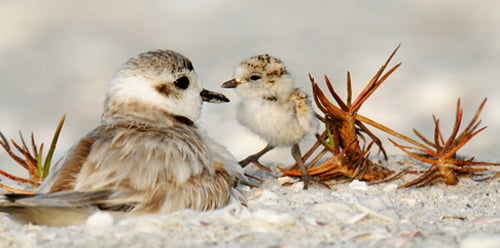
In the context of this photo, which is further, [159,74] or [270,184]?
[270,184]

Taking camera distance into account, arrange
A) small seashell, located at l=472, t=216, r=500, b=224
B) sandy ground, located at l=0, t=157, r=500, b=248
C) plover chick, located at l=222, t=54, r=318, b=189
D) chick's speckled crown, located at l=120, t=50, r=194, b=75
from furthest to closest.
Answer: plover chick, located at l=222, t=54, r=318, b=189 < chick's speckled crown, located at l=120, t=50, r=194, b=75 < small seashell, located at l=472, t=216, r=500, b=224 < sandy ground, located at l=0, t=157, r=500, b=248

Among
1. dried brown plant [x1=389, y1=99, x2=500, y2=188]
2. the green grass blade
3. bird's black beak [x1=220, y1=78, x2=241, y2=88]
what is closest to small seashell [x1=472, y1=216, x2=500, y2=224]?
dried brown plant [x1=389, y1=99, x2=500, y2=188]

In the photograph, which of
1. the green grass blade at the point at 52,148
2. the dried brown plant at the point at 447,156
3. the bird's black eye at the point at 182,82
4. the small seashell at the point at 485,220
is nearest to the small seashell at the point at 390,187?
the dried brown plant at the point at 447,156

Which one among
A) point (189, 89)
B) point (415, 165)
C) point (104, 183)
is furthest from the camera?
point (415, 165)

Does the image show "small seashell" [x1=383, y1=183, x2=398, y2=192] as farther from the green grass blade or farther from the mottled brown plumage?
the green grass blade

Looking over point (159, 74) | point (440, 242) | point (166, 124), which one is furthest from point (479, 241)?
point (159, 74)

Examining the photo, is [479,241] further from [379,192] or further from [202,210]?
[379,192]

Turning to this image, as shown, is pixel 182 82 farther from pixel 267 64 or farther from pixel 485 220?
pixel 485 220
